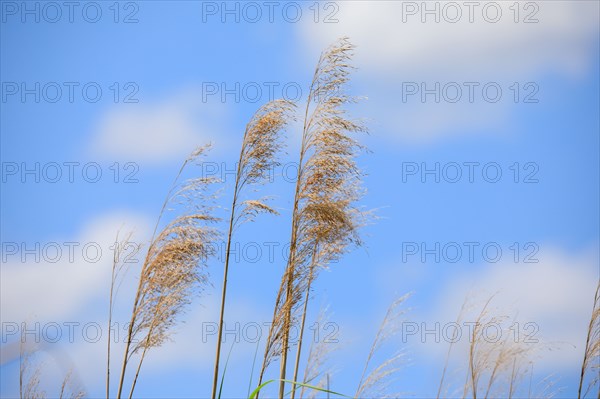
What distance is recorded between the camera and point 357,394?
3.97 meters

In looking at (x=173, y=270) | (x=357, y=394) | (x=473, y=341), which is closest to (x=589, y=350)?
(x=473, y=341)

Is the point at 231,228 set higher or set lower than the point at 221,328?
higher

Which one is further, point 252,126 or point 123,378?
point 252,126

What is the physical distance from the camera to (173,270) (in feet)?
14.9

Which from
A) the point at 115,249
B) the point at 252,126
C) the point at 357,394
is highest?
the point at 252,126

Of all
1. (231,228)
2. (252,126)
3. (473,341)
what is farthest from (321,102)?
(473,341)

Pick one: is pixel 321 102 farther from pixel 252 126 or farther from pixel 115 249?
pixel 115 249

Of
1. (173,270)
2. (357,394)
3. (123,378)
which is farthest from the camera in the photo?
(173,270)

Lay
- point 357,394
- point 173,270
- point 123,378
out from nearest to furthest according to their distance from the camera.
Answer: point 357,394 < point 123,378 < point 173,270

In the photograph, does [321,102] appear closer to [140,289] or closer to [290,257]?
[290,257]

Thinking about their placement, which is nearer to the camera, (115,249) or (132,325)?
(132,325)

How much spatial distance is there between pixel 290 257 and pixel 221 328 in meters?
0.63

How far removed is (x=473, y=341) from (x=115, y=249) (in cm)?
249

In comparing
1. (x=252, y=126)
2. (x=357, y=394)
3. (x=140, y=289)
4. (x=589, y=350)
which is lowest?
(x=357, y=394)
